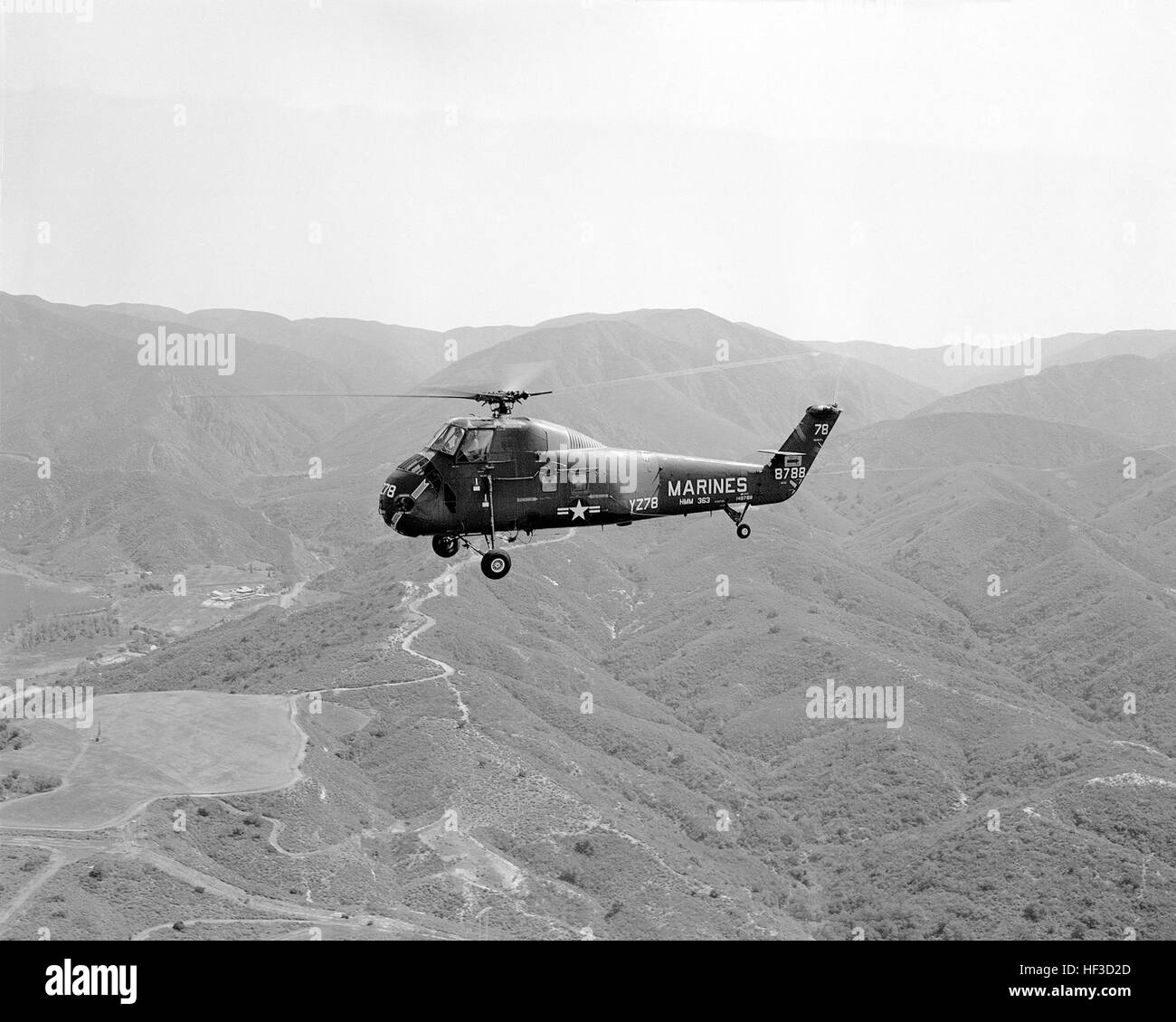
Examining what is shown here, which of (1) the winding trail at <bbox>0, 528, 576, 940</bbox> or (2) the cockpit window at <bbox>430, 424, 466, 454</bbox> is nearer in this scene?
(2) the cockpit window at <bbox>430, 424, 466, 454</bbox>

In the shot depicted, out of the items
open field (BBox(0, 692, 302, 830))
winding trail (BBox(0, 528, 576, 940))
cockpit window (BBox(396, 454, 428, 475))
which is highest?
cockpit window (BBox(396, 454, 428, 475))

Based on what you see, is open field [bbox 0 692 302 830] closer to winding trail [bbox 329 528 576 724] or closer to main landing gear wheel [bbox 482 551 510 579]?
winding trail [bbox 329 528 576 724]
